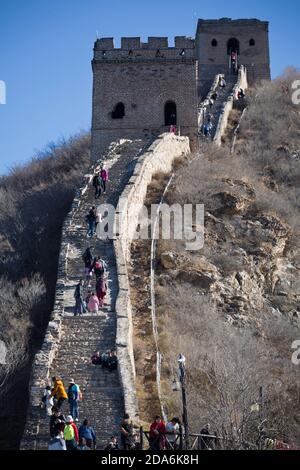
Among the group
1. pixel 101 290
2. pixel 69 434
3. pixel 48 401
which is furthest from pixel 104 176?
pixel 69 434

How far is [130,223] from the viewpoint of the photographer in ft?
87.2

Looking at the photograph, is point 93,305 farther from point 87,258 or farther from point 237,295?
point 237,295

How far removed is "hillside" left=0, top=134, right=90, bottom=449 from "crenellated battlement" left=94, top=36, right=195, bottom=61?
5.09 metres

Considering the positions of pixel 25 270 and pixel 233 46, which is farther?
pixel 233 46

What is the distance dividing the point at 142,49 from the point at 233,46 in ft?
52.4

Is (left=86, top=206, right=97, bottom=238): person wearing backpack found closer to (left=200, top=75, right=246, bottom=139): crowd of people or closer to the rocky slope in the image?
the rocky slope

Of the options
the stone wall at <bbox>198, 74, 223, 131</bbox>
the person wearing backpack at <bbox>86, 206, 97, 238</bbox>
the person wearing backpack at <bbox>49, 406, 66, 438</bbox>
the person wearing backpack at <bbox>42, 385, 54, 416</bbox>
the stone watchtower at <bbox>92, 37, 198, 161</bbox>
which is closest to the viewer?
the person wearing backpack at <bbox>49, 406, 66, 438</bbox>

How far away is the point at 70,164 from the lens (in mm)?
45281

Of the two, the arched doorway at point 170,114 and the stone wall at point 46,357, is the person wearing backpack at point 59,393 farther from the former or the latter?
the arched doorway at point 170,114

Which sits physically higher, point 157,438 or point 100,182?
point 100,182

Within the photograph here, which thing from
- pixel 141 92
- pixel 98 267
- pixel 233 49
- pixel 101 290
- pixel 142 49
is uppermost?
pixel 233 49

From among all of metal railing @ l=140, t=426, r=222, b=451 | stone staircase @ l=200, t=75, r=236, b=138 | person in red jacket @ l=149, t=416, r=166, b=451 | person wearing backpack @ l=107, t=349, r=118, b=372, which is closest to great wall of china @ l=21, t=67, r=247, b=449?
person wearing backpack @ l=107, t=349, r=118, b=372

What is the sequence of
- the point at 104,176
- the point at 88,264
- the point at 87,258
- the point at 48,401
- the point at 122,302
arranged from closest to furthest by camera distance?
the point at 48,401 < the point at 122,302 < the point at 88,264 < the point at 87,258 < the point at 104,176

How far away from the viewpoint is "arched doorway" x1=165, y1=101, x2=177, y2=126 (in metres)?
35.9
